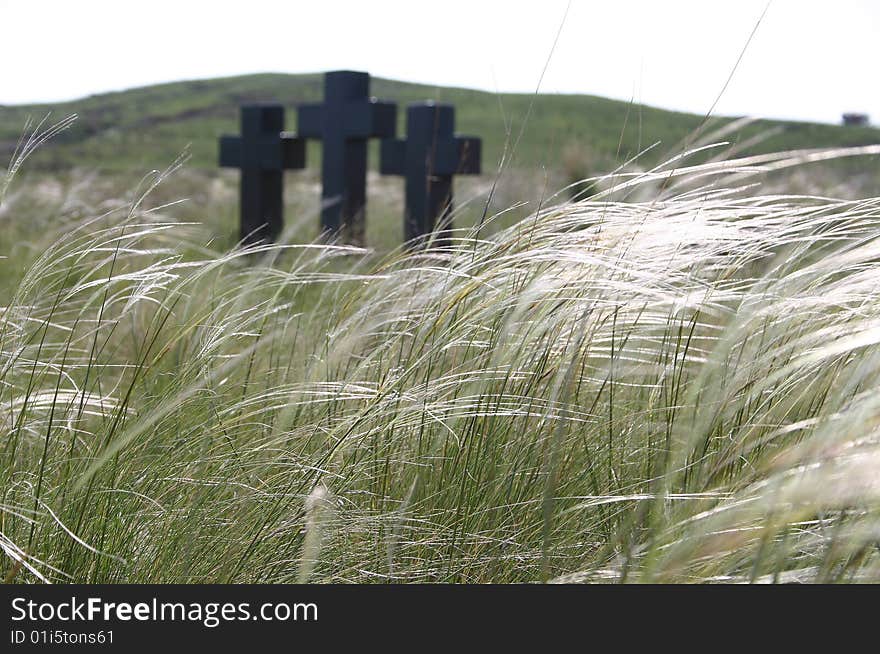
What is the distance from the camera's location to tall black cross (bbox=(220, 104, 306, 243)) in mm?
6805

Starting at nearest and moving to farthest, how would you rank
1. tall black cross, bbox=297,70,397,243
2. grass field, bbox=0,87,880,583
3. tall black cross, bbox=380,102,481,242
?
grass field, bbox=0,87,880,583, tall black cross, bbox=380,102,481,242, tall black cross, bbox=297,70,397,243

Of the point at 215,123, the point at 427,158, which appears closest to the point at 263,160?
the point at 427,158

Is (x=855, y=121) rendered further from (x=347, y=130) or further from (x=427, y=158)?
(x=347, y=130)

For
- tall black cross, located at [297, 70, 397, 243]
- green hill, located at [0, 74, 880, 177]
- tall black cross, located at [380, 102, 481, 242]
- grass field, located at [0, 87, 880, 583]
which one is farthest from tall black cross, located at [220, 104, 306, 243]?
green hill, located at [0, 74, 880, 177]

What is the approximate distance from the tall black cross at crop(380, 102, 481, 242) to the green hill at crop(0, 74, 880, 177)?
1820 cm

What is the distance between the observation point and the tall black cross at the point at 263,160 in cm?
680

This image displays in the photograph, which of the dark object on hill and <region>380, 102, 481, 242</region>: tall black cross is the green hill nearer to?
the dark object on hill

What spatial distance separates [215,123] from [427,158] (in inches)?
1793

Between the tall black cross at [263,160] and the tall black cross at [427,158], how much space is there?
90 centimetres

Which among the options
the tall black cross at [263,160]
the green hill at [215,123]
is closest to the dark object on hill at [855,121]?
the tall black cross at [263,160]

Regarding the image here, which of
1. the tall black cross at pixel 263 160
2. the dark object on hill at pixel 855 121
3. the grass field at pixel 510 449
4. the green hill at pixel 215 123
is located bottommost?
the grass field at pixel 510 449

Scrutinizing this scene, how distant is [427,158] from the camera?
5883mm

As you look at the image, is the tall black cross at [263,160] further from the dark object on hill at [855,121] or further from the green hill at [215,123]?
the green hill at [215,123]
